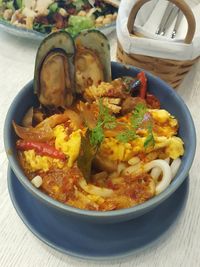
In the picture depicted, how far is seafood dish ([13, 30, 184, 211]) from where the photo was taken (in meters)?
0.81

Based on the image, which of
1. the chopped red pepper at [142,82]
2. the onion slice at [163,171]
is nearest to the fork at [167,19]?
the chopped red pepper at [142,82]

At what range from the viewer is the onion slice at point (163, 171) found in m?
0.82

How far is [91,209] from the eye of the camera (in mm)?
781

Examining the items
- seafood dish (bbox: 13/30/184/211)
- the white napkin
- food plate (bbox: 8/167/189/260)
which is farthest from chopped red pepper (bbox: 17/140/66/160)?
the white napkin

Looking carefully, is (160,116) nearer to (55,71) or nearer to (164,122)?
(164,122)

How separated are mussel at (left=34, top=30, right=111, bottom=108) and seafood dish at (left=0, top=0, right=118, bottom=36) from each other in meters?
0.39

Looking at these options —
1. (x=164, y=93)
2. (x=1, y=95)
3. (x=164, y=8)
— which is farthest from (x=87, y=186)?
(x=164, y=8)

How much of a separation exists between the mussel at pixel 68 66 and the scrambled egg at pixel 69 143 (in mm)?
113

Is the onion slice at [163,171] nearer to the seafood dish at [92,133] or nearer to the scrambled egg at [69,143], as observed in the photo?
the seafood dish at [92,133]

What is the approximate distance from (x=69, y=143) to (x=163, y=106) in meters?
0.28

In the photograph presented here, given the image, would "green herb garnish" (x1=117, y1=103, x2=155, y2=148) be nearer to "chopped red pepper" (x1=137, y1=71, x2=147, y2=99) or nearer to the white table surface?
"chopped red pepper" (x1=137, y1=71, x2=147, y2=99)

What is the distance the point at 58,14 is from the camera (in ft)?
4.53

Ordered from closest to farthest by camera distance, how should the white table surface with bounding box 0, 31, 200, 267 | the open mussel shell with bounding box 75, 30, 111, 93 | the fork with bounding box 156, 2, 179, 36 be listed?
1. the white table surface with bounding box 0, 31, 200, 267
2. the open mussel shell with bounding box 75, 30, 111, 93
3. the fork with bounding box 156, 2, 179, 36

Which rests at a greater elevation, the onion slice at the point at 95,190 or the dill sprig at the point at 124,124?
the dill sprig at the point at 124,124
